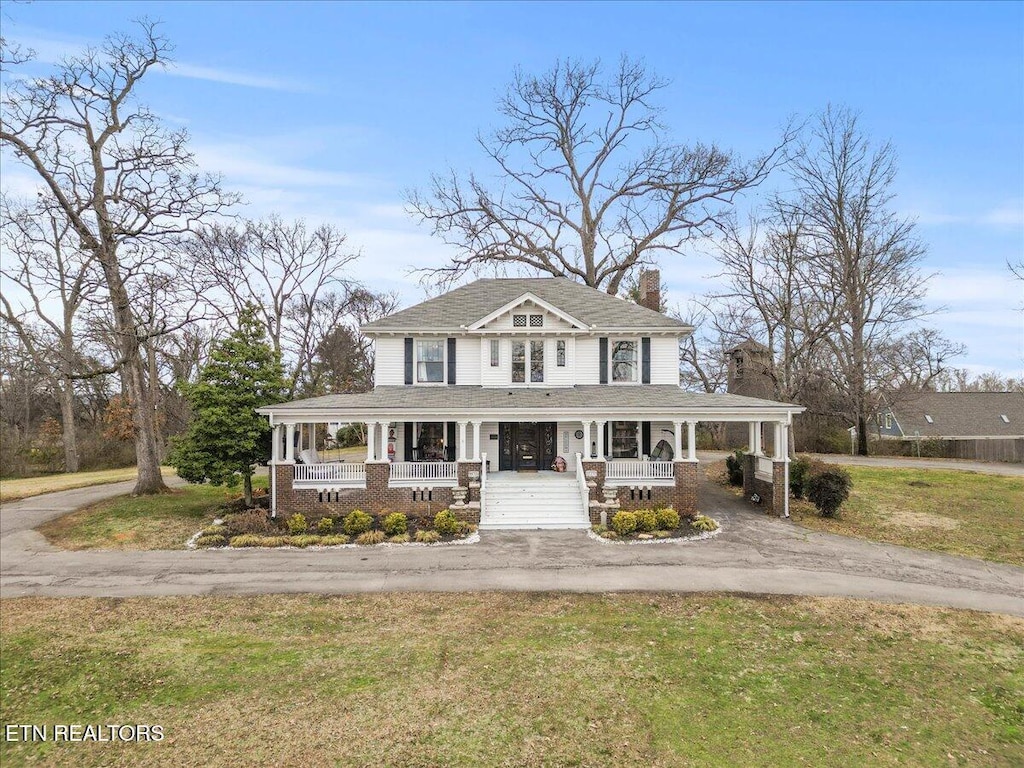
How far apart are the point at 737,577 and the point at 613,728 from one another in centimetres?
634

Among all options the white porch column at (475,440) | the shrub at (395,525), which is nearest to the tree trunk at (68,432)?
the shrub at (395,525)

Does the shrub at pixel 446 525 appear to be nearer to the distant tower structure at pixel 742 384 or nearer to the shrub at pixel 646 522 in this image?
the shrub at pixel 646 522

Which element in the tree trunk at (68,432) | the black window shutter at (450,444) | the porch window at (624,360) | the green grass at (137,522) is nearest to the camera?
the green grass at (137,522)

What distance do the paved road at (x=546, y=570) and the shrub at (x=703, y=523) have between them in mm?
593

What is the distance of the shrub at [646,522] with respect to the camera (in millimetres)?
15422

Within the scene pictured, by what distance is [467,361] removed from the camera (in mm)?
20844

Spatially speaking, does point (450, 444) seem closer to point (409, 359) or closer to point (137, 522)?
point (409, 359)

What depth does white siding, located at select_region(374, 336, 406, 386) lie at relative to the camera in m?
20.6

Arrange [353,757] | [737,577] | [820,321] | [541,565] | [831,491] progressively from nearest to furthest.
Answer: [353,757]
[737,577]
[541,565]
[831,491]
[820,321]

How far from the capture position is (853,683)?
7.28 metres

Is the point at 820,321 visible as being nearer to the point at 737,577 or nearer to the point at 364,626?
the point at 737,577

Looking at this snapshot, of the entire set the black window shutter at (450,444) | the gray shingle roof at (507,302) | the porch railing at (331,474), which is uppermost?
the gray shingle roof at (507,302)

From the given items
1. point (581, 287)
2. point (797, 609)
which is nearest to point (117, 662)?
point (797, 609)

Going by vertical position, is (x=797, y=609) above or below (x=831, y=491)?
below
